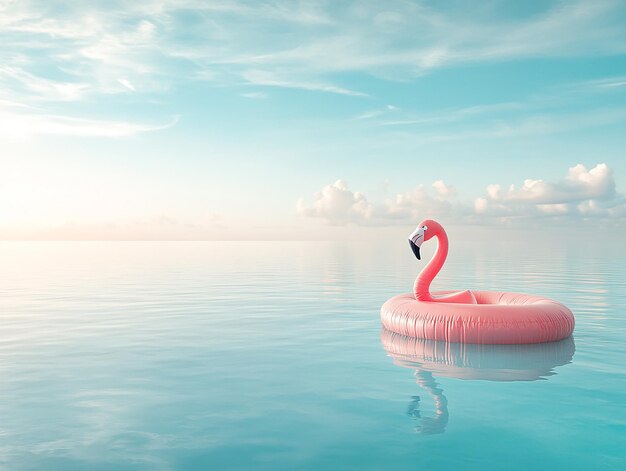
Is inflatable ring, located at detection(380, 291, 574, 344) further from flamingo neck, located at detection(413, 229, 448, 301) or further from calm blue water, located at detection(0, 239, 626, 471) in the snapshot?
flamingo neck, located at detection(413, 229, 448, 301)

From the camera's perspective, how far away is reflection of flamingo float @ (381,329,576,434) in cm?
686

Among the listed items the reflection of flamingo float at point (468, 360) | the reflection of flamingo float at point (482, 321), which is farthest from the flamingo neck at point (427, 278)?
the reflection of flamingo float at point (468, 360)

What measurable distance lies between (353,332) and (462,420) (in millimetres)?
5056

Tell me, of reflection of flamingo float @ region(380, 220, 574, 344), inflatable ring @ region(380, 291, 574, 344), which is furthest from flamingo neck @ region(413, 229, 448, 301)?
inflatable ring @ region(380, 291, 574, 344)

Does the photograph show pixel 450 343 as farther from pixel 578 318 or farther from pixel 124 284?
pixel 124 284

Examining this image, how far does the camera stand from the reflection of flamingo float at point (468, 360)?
686 cm

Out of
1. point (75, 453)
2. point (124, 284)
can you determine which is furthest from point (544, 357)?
point (124, 284)

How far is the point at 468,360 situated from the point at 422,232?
12.1 ft

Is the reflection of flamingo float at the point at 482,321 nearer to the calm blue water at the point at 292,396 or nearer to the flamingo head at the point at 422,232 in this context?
the calm blue water at the point at 292,396

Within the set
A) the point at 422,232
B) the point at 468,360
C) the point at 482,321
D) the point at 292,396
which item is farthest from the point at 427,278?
the point at 292,396

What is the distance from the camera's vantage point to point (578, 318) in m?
12.0

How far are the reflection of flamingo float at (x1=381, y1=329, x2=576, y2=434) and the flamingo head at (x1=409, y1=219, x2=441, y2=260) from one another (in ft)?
6.97

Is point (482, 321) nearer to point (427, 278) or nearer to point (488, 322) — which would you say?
point (488, 322)

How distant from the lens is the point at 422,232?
36.6ft
